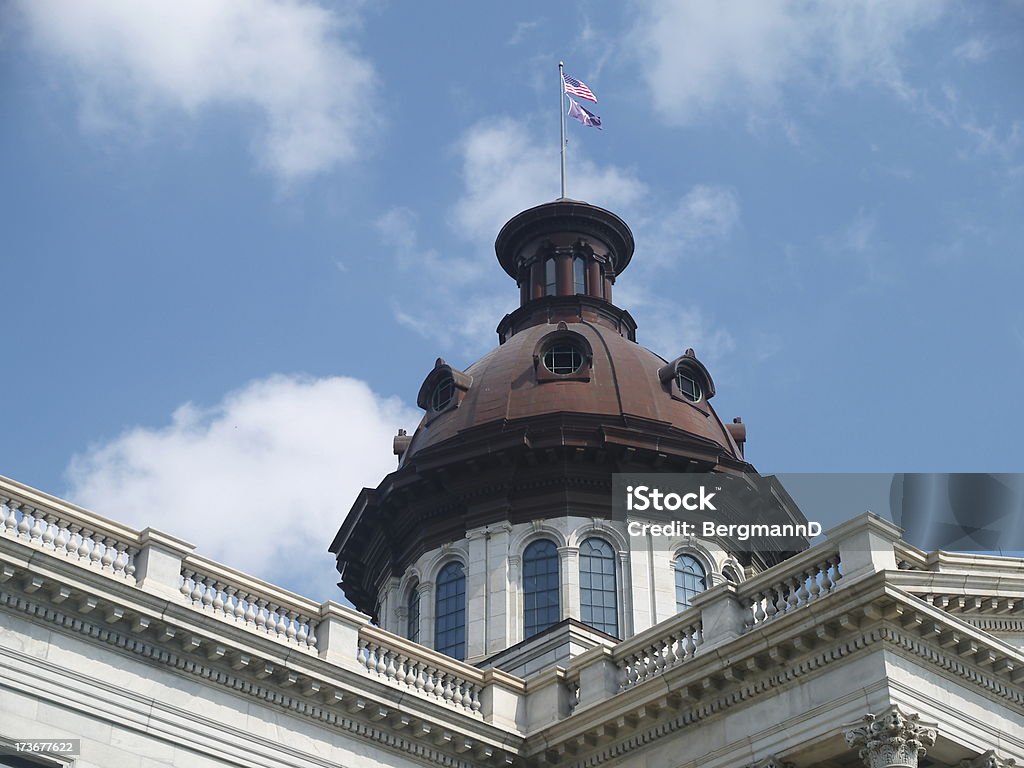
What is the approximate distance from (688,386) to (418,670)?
1837 centimetres

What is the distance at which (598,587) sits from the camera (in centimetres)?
3803

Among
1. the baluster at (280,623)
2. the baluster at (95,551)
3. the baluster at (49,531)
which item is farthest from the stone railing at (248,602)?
the baluster at (49,531)

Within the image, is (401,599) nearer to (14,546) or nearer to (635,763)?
(635,763)

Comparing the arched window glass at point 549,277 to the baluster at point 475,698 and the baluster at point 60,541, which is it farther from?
the baluster at point 60,541

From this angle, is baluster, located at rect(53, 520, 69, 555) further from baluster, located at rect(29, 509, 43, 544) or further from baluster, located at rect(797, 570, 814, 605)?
baluster, located at rect(797, 570, 814, 605)

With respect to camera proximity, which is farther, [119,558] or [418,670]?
[418,670]

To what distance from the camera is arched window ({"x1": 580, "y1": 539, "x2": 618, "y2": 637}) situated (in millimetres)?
37469

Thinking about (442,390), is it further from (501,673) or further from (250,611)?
(250,611)

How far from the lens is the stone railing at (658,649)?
25.6 metres

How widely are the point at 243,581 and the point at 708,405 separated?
21.6 metres

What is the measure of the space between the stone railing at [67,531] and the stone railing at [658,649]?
8.64 metres

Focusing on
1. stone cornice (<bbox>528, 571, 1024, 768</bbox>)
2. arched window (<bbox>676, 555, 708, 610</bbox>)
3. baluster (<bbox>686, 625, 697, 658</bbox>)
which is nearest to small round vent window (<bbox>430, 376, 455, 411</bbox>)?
arched window (<bbox>676, 555, 708, 610</bbox>)

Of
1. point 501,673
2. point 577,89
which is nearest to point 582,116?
point 577,89

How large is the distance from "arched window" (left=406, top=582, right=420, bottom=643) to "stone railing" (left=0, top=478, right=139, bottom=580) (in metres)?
16.2
